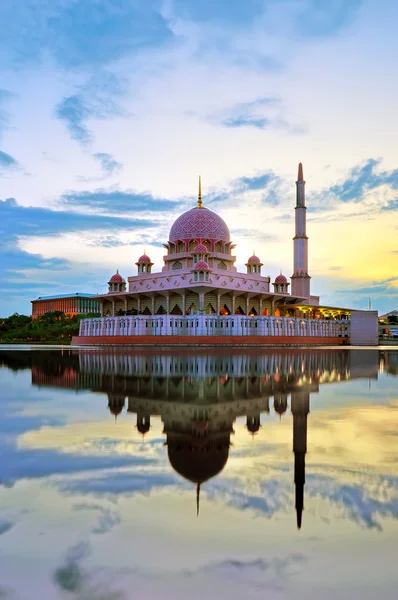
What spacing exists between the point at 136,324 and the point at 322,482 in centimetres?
3786

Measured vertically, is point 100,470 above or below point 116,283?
below

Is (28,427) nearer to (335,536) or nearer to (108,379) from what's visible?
(335,536)

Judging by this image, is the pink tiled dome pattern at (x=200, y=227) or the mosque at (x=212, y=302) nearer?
the mosque at (x=212, y=302)

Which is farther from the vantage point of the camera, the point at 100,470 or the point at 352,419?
the point at 352,419

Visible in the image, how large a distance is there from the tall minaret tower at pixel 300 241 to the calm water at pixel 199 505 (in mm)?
52146

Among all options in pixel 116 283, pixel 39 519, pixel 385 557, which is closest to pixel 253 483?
pixel 385 557

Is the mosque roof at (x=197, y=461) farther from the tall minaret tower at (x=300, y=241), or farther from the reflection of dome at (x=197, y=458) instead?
the tall minaret tower at (x=300, y=241)

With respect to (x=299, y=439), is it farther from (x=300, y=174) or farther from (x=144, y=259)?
(x=300, y=174)

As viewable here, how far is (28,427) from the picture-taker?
5852 millimetres

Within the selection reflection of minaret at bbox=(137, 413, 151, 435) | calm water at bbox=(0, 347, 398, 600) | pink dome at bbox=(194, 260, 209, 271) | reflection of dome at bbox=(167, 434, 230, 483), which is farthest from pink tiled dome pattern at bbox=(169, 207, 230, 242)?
reflection of dome at bbox=(167, 434, 230, 483)

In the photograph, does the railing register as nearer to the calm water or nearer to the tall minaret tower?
the tall minaret tower

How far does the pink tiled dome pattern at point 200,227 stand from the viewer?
50.0 meters

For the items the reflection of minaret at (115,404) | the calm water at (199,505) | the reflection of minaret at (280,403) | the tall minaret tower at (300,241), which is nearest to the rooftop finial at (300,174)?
the tall minaret tower at (300,241)

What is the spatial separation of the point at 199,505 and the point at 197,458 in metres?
1.15
